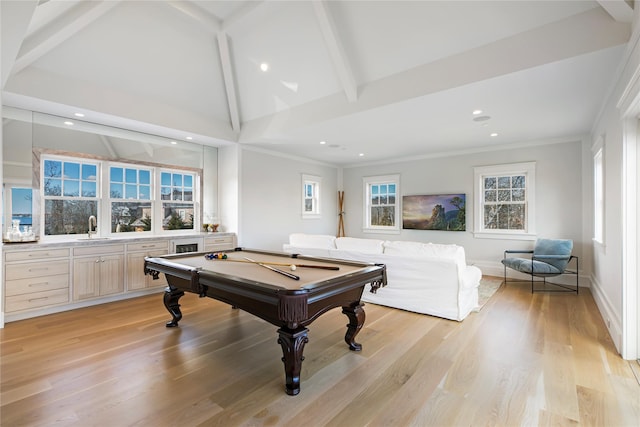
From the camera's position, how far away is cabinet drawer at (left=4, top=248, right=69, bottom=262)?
141 inches

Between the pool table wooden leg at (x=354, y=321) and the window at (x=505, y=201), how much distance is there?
15.2 feet

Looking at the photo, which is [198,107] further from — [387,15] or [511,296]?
[511,296]

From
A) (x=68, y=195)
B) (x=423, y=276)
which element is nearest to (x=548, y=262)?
(x=423, y=276)

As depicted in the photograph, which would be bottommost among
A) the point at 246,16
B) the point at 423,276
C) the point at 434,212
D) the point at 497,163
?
the point at 423,276

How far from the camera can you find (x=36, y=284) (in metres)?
3.75

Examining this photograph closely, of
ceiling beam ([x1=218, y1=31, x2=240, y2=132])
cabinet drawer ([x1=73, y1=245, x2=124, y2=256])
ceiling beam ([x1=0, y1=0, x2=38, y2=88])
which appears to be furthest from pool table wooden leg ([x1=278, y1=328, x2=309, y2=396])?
ceiling beam ([x1=218, y1=31, x2=240, y2=132])

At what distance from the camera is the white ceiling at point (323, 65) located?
9.52ft

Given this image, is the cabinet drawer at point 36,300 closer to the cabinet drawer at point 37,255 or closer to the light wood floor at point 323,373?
the light wood floor at point 323,373

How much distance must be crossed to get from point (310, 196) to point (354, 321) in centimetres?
529

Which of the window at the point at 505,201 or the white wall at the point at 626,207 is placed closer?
the white wall at the point at 626,207

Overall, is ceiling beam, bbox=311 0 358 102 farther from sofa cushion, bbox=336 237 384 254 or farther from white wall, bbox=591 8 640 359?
white wall, bbox=591 8 640 359

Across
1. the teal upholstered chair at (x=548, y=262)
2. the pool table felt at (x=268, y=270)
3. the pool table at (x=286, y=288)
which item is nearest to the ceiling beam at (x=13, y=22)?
the pool table at (x=286, y=288)

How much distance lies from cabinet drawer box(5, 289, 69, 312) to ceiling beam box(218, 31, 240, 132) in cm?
370

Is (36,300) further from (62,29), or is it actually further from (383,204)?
(383,204)
